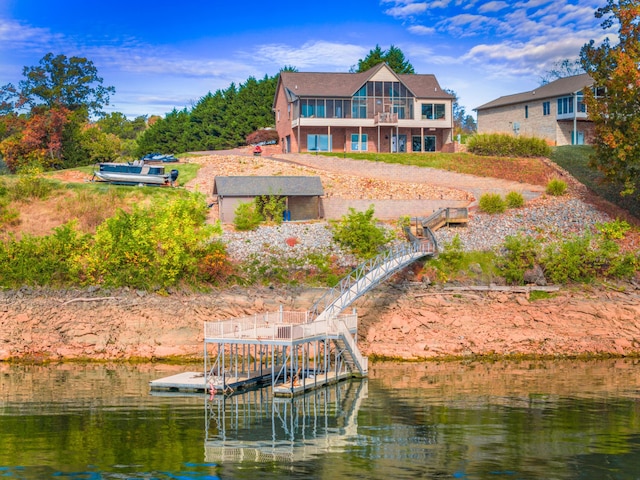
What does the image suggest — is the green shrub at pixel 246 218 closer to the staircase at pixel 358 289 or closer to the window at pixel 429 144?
the staircase at pixel 358 289

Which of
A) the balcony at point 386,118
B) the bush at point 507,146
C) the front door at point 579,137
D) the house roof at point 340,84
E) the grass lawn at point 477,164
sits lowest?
the grass lawn at point 477,164

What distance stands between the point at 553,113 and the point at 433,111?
42.4 feet

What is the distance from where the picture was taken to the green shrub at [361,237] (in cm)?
5188

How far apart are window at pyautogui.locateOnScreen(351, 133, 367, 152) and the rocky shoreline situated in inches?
1337

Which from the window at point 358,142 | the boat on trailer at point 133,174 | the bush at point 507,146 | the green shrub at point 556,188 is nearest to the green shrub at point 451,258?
the green shrub at point 556,188

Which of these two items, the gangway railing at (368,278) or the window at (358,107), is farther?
the window at (358,107)

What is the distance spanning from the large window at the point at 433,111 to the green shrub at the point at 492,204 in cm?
2132

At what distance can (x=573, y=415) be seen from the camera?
31.8 metres

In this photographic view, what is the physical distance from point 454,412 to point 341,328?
790 centimetres

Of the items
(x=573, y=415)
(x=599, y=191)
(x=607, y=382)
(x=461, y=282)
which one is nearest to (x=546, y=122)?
(x=599, y=191)

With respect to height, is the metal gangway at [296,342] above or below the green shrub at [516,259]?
below

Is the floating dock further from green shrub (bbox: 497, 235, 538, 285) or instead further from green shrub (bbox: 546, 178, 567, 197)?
green shrub (bbox: 546, 178, 567, 197)

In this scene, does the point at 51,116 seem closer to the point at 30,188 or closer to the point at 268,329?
the point at 30,188

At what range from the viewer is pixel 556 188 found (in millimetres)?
63469
